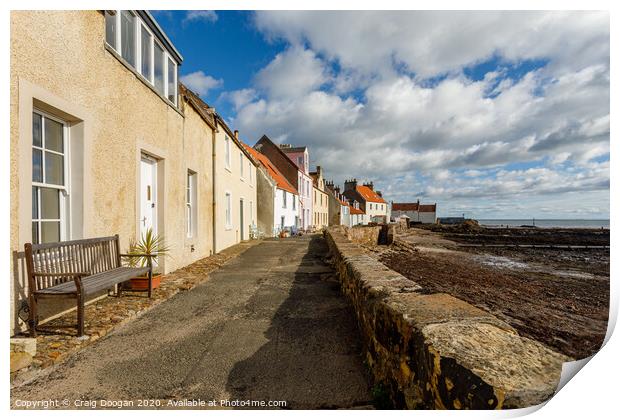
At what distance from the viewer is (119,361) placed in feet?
10.4

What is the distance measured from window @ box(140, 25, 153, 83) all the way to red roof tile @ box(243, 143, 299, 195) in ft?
55.1

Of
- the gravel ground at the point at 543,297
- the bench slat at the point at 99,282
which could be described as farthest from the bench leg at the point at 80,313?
the gravel ground at the point at 543,297

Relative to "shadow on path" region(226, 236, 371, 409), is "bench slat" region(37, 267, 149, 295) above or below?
above

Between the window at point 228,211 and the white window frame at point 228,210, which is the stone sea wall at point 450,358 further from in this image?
the window at point 228,211

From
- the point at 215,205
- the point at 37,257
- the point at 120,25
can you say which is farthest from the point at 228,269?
the point at 120,25

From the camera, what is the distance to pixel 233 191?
14.1 metres

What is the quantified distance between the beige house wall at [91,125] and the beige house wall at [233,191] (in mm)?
3539

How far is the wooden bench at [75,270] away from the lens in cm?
352

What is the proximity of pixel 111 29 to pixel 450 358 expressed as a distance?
6598 mm

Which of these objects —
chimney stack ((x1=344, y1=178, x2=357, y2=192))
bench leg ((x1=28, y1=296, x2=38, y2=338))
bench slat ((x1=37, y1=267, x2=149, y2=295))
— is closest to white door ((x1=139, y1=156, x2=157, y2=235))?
bench slat ((x1=37, y1=267, x2=149, y2=295))

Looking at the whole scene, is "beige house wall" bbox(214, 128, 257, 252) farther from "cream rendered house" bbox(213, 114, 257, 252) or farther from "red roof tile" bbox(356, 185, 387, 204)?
"red roof tile" bbox(356, 185, 387, 204)

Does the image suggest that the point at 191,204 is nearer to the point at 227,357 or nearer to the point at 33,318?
the point at 33,318

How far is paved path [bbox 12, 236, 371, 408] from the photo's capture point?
2.68 m

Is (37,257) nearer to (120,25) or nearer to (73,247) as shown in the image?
(73,247)
